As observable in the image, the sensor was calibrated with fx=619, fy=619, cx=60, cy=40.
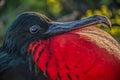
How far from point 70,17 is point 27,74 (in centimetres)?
268

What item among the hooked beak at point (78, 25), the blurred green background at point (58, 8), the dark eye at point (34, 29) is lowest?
the blurred green background at point (58, 8)

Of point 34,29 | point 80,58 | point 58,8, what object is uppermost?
→ point 34,29

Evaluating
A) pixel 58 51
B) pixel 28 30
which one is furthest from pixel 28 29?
pixel 58 51

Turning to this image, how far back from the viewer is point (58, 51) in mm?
2279

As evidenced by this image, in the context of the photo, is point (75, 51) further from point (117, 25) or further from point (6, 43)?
point (117, 25)

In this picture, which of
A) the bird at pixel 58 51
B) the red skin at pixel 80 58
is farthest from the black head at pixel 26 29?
the red skin at pixel 80 58

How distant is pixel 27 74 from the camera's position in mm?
2398

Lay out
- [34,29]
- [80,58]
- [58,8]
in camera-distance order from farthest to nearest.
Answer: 1. [58,8]
2. [34,29]
3. [80,58]

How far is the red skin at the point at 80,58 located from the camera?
7.38 ft

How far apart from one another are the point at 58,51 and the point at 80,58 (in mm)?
88

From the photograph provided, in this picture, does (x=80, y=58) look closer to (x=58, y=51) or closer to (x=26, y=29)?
(x=58, y=51)

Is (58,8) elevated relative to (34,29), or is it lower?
lower

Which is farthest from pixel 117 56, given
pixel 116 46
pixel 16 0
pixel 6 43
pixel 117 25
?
pixel 16 0

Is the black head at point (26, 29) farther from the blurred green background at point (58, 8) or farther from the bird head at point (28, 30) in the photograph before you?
the blurred green background at point (58, 8)
